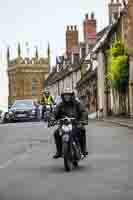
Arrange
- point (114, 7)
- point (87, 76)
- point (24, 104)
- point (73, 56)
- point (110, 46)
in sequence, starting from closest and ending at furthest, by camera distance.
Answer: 1. point (24, 104)
2. point (110, 46)
3. point (114, 7)
4. point (87, 76)
5. point (73, 56)

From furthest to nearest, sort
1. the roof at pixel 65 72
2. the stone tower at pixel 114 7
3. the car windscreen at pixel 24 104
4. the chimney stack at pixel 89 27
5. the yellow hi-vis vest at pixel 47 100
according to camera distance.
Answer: the roof at pixel 65 72 → the chimney stack at pixel 89 27 → the stone tower at pixel 114 7 → the car windscreen at pixel 24 104 → the yellow hi-vis vest at pixel 47 100

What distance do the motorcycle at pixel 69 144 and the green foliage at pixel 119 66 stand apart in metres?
38.2

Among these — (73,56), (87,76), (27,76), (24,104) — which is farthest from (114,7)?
(27,76)

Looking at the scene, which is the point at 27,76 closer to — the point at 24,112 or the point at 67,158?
the point at 24,112

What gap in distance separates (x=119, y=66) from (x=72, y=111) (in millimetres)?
38283

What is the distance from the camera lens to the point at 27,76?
493 feet

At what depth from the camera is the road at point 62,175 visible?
9555 millimetres

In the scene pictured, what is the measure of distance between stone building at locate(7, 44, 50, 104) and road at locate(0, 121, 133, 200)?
130 metres

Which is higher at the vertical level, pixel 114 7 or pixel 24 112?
pixel 114 7

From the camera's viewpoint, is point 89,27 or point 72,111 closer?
point 72,111

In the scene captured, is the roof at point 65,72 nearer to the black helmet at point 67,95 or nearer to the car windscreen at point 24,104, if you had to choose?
the car windscreen at point 24,104

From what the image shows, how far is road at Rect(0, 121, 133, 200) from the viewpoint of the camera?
955cm

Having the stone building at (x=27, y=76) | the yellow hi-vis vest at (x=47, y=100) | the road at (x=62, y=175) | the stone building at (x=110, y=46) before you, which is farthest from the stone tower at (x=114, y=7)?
the stone building at (x=27, y=76)

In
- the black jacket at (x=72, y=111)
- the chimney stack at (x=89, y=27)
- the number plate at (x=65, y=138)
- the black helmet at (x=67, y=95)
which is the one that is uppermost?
the chimney stack at (x=89, y=27)
